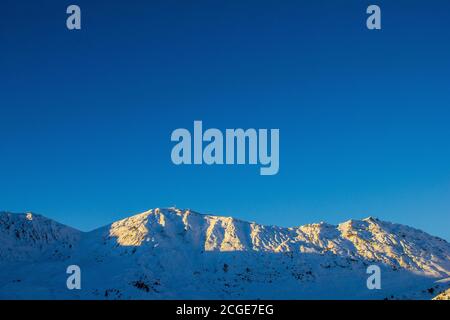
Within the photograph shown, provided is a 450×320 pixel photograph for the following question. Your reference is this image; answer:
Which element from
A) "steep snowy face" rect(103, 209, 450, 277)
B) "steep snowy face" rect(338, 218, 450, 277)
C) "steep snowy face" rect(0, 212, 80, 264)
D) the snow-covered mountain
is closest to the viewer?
the snow-covered mountain

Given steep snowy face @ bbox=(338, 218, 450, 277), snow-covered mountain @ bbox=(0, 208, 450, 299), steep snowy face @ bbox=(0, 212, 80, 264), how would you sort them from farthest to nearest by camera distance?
steep snowy face @ bbox=(0, 212, 80, 264) < steep snowy face @ bbox=(338, 218, 450, 277) < snow-covered mountain @ bbox=(0, 208, 450, 299)

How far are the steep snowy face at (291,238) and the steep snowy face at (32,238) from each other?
16.4 metres

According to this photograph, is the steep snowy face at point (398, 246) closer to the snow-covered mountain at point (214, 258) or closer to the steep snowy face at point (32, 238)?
the snow-covered mountain at point (214, 258)

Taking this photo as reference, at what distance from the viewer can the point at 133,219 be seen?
18562 cm

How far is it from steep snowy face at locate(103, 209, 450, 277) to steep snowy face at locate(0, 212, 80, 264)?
16.4m

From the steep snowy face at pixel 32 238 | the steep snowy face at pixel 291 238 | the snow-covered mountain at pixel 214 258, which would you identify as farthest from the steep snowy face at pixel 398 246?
the steep snowy face at pixel 32 238

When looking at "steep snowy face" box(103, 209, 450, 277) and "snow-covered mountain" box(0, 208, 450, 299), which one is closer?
"snow-covered mountain" box(0, 208, 450, 299)

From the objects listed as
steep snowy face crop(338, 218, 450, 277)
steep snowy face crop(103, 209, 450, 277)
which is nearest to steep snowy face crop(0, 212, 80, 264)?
steep snowy face crop(103, 209, 450, 277)

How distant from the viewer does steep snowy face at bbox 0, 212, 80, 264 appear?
16762 centimetres

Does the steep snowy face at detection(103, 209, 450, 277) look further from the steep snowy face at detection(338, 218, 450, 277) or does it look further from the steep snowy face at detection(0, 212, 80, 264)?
the steep snowy face at detection(0, 212, 80, 264)
